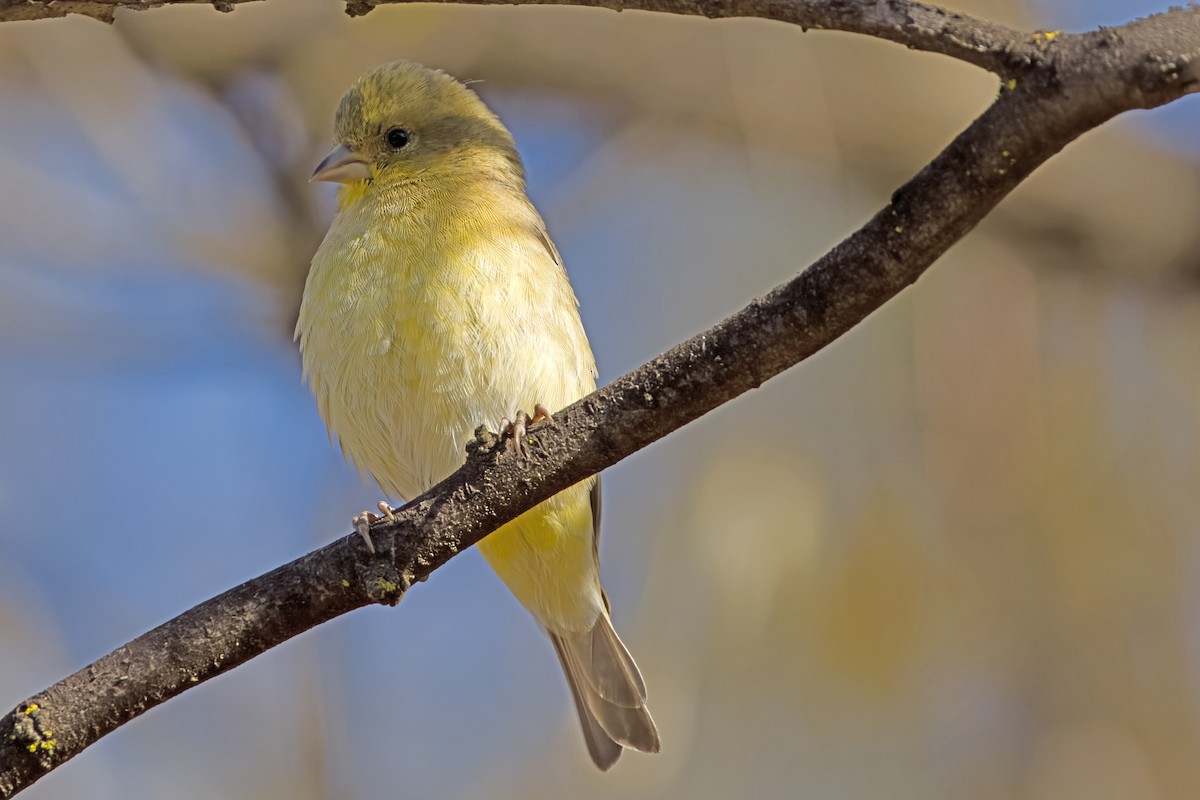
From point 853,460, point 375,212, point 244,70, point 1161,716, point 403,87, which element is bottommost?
point 1161,716

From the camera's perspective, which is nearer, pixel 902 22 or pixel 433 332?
pixel 902 22

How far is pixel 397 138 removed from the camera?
5219mm

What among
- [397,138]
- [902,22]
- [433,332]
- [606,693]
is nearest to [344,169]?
[397,138]

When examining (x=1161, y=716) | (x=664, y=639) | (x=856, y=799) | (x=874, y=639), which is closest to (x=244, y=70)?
(x=664, y=639)

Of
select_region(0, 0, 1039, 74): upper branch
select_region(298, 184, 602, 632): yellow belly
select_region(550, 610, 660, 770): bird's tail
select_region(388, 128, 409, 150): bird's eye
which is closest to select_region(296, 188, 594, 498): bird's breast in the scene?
select_region(298, 184, 602, 632): yellow belly

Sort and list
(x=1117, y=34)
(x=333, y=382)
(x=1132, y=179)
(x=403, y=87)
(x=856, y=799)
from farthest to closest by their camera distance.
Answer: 1. (x=1132, y=179)
2. (x=856, y=799)
3. (x=403, y=87)
4. (x=333, y=382)
5. (x=1117, y=34)

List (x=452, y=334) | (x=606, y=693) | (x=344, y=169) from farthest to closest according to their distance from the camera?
(x=344, y=169) → (x=606, y=693) → (x=452, y=334)

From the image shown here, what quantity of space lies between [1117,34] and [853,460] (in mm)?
4220

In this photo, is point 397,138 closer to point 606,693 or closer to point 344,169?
point 344,169

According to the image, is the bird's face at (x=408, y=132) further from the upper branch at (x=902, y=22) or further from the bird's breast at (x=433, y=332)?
the upper branch at (x=902, y=22)

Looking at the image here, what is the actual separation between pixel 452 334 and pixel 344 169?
121 centimetres

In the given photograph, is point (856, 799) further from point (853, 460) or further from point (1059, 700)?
point (853, 460)

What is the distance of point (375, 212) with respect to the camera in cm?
471

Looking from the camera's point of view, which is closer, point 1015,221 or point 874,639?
point 874,639
